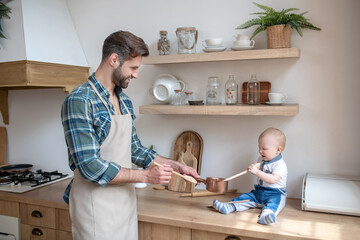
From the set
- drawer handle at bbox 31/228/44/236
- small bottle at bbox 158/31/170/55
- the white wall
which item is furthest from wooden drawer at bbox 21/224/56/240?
small bottle at bbox 158/31/170/55

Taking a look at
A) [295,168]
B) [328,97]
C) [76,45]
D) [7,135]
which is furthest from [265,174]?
[7,135]

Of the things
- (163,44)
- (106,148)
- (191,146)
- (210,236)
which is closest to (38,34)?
(163,44)

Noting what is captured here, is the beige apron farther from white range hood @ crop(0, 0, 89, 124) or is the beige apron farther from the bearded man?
white range hood @ crop(0, 0, 89, 124)

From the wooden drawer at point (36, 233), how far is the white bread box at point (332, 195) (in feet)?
5.24

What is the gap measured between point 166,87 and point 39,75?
863 millimetres

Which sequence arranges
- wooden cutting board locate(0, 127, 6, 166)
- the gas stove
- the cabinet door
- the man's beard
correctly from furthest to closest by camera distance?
1. wooden cutting board locate(0, 127, 6, 166)
2. the gas stove
3. the cabinet door
4. the man's beard

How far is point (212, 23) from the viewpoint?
2.24 meters

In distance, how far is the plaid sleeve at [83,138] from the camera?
1.44 metres

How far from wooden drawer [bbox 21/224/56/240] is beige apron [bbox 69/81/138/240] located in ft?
2.14

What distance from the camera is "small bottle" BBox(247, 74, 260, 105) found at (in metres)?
2.09

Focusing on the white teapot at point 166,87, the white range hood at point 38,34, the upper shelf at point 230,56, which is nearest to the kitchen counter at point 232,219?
the white teapot at point 166,87

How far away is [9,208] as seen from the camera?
2.36m

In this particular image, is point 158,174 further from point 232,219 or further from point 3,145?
point 3,145

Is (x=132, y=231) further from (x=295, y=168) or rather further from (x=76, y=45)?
(x=76, y=45)
